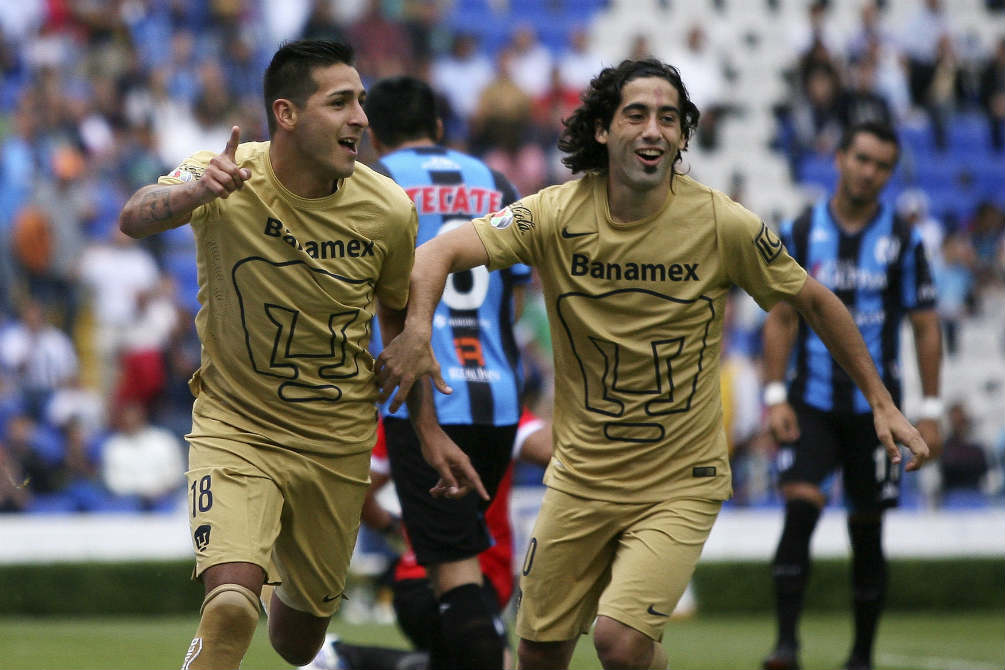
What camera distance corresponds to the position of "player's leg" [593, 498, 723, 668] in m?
5.76

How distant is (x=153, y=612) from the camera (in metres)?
13.2

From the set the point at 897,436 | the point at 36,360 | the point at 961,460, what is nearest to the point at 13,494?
the point at 36,360

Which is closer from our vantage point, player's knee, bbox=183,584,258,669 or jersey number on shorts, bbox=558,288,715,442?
player's knee, bbox=183,584,258,669

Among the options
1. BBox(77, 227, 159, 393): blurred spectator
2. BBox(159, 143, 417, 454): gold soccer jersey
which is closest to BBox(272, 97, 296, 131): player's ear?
BBox(159, 143, 417, 454): gold soccer jersey

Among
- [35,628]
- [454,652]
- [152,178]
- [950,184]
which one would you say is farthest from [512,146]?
[454,652]

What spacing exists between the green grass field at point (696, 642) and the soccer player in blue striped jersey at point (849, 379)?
1.01m

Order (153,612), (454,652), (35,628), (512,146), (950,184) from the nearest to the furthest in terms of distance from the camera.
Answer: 1. (454,652)
2. (35,628)
3. (153,612)
4. (512,146)
5. (950,184)

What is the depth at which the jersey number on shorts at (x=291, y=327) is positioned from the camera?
225 inches

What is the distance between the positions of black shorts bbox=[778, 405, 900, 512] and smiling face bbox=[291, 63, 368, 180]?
3636 mm

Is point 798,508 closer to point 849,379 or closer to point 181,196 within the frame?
point 849,379

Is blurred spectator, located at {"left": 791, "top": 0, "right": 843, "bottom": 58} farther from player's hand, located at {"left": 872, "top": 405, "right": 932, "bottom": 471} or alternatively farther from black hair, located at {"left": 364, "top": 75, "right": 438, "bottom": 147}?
player's hand, located at {"left": 872, "top": 405, "right": 932, "bottom": 471}

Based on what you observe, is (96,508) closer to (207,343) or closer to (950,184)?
(207,343)

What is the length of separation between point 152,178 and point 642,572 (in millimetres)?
11820

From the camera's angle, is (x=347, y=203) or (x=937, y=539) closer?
(x=347, y=203)
